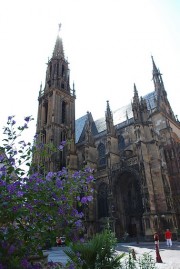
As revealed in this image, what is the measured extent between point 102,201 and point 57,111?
17939 millimetres

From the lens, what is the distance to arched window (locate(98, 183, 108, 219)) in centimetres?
2692

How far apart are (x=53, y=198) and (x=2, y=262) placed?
1131 millimetres

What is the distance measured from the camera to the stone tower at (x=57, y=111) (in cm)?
3407

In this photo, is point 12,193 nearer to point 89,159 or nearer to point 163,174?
point 163,174

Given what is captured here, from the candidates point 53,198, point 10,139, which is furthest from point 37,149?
point 53,198

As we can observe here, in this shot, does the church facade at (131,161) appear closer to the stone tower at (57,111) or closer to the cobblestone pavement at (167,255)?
the stone tower at (57,111)

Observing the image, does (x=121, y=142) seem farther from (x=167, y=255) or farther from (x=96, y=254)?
(x=96, y=254)

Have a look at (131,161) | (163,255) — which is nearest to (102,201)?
(131,161)

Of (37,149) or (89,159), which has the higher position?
(89,159)

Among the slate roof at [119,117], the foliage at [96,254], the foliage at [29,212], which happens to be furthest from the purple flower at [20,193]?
the slate roof at [119,117]

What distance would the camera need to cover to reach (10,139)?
422 cm

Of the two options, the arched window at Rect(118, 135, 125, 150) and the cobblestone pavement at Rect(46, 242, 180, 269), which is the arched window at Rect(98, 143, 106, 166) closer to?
the arched window at Rect(118, 135, 125, 150)

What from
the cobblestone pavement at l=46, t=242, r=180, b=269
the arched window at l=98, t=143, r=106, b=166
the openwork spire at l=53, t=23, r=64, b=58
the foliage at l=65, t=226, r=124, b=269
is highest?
the openwork spire at l=53, t=23, r=64, b=58

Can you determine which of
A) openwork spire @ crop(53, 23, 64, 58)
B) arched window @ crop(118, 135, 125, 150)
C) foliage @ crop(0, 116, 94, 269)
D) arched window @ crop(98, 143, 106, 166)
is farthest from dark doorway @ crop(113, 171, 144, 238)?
openwork spire @ crop(53, 23, 64, 58)
